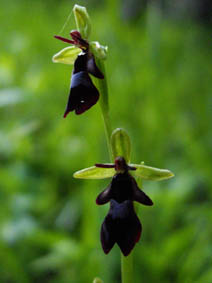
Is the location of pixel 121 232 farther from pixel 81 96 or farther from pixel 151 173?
pixel 81 96

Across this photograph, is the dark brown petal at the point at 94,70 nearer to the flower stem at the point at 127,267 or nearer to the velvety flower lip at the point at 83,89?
the velvety flower lip at the point at 83,89

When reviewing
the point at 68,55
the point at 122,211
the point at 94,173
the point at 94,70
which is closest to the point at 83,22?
the point at 68,55

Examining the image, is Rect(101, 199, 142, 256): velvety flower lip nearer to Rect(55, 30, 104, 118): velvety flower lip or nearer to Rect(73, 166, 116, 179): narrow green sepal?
Rect(73, 166, 116, 179): narrow green sepal

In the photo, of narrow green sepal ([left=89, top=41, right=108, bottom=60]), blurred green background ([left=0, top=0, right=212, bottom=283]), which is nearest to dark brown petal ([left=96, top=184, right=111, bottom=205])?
narrow green sepal ([left=89, top=41, right=108, bottom=60])

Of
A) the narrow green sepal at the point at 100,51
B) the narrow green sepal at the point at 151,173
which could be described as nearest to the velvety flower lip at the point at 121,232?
the narrow green sepal at the point at 151,173

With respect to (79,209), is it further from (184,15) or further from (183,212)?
(184,15)

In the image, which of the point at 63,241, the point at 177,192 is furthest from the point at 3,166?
the point at 177,192
